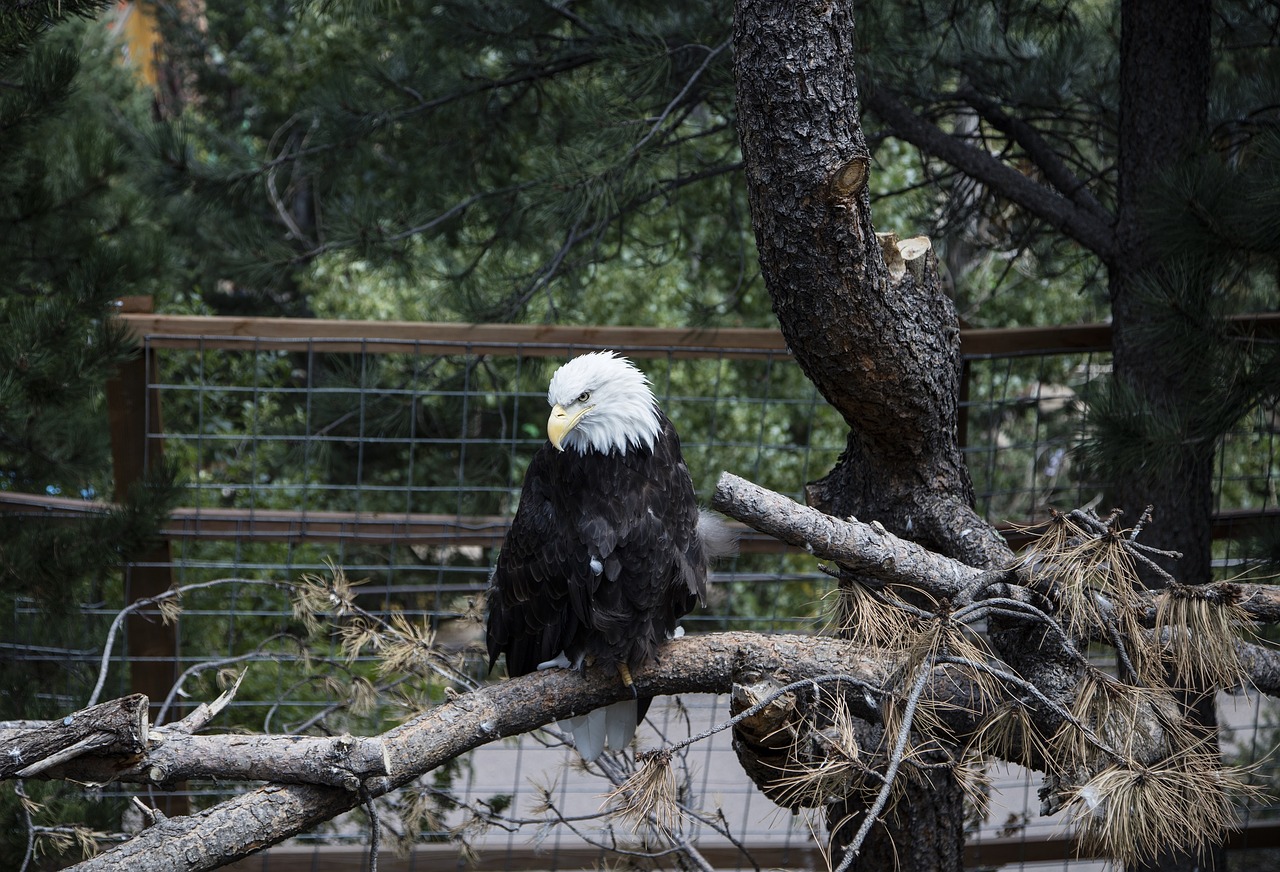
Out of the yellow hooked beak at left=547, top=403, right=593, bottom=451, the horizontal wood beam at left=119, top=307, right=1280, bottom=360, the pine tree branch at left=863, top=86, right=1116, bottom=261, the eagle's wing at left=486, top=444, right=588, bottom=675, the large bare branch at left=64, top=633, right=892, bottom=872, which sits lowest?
the large bare branch at left=64, top=633, right=892, bottom=872

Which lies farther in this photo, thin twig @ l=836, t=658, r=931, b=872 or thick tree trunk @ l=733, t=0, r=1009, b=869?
thick tree trunk @ l=733, t=0, r=1009, b=869

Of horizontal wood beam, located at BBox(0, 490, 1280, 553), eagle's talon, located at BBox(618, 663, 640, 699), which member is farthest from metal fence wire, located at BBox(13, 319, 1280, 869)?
eagle's talon, located at BBox(618, 663, 640, 699)

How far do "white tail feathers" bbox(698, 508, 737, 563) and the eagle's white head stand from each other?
252 millimetres

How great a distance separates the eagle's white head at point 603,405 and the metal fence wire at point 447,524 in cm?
47

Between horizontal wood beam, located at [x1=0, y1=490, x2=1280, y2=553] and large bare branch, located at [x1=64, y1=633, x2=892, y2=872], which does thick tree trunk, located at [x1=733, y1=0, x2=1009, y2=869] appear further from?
horizontal wood beam, located at [x1=0, y1=490, x2=1280, y2=553]

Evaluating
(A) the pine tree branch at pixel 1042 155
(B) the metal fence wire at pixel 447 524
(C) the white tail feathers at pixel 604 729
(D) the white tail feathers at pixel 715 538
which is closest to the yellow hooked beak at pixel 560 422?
(D) the white tail feathers at pixel 715 538

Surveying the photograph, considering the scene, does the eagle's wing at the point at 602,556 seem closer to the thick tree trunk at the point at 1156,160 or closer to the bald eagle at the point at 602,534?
the bald eagle at the point at 602,534

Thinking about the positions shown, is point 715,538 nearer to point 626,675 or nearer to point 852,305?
point 626,675

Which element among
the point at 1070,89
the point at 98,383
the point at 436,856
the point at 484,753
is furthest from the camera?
the point at 484,753

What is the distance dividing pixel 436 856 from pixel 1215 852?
199 cm

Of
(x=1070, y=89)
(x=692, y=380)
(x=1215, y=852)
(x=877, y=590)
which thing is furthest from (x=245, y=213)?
(x=1215, y=852)

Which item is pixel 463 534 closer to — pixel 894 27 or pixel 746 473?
pixel 894 27

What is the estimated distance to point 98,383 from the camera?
92.5 inches

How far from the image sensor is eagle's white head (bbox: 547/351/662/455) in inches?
76.4
